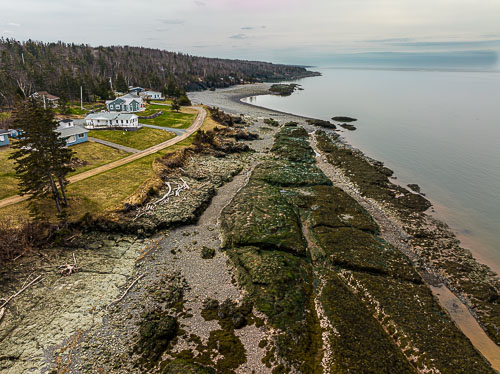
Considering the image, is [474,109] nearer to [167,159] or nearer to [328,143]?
[328,143]

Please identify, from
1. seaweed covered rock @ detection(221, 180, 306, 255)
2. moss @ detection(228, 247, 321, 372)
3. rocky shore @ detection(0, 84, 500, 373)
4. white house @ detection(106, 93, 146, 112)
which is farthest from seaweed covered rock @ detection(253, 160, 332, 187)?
white house @ detection(106, 93, 146, 112)

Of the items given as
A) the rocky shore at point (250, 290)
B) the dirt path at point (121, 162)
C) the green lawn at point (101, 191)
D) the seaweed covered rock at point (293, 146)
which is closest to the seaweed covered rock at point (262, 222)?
the rocky shore at point (250, 290)

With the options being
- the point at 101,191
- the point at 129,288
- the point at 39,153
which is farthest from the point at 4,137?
the point at 129,288

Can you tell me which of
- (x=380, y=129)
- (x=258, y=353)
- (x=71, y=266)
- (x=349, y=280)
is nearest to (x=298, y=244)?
(x=349, y=280)

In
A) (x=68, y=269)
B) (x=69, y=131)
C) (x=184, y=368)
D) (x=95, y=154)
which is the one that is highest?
(x=69, y=131)

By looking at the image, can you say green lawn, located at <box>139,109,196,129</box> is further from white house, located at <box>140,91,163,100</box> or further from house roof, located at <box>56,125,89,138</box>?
white house, located at <box>140,91,163,100</box>

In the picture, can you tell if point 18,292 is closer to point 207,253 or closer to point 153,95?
point 207,253
